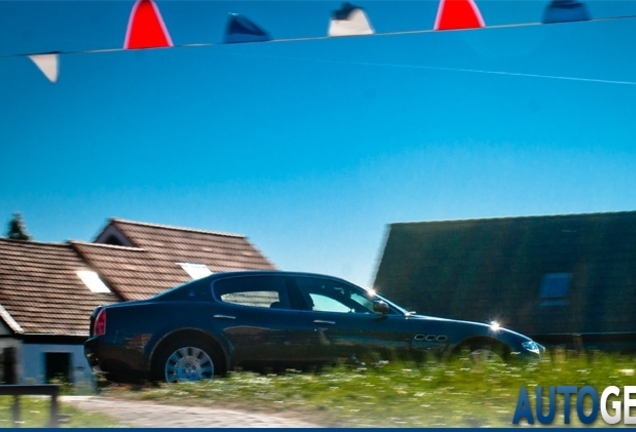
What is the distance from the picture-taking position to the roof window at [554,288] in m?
13.7

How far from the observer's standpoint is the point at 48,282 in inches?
504

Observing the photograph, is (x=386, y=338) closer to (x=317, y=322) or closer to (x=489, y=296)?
(x=317, y=322)

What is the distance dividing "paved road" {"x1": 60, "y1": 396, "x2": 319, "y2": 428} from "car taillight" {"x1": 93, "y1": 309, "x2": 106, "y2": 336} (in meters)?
0.82

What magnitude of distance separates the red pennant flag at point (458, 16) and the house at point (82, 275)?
9.92ft

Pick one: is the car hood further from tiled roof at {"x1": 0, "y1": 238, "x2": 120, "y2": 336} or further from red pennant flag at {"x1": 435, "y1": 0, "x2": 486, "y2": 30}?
tiled roof at {"x1": 0, "y1": 238, "x2": 120, "y2": 336}

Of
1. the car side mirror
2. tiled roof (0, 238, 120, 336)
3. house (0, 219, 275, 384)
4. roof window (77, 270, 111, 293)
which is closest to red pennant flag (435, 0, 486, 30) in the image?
the car side mirror

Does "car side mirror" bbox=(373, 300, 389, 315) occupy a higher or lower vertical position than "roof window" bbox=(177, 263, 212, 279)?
lower

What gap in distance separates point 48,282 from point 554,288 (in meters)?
6.56

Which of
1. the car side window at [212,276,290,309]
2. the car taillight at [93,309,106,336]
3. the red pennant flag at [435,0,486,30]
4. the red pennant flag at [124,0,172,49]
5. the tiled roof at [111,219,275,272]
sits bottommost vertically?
the car taillight at [93,309,106,336]

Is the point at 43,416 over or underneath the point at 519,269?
underneath

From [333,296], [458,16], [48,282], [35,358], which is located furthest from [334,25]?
[35,358]

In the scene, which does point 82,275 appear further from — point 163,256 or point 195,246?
point 195,246

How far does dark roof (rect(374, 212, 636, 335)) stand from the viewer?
12.9 metres

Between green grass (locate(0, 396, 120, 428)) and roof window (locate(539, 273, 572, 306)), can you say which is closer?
green grass (locate(0, 396, 120, 428))
